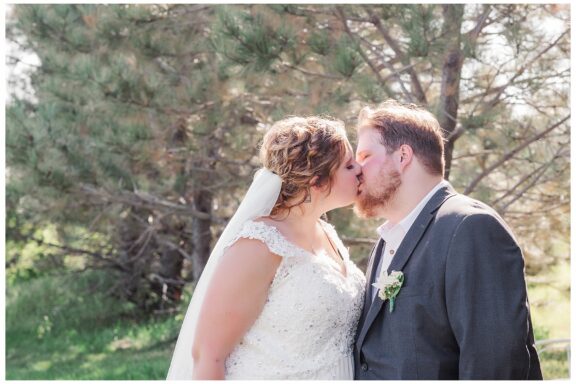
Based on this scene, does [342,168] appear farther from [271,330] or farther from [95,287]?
[95,287]

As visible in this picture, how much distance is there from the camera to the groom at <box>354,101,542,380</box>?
89.2 inches

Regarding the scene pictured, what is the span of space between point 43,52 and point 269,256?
5750 millimetres

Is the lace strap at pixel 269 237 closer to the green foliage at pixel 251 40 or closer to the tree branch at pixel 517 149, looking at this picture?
the green foliage at pixel 251 40

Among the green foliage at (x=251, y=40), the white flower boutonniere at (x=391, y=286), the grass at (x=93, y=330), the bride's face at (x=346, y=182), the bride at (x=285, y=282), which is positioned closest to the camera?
the white flower boutonniere at (x=391, y=286)

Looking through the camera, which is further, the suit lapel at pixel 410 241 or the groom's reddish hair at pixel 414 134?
the groom's reddish hair at pixel 414 134

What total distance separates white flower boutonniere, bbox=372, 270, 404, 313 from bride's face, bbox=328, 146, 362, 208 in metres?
0.41

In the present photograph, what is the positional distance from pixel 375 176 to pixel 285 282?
1.62ft

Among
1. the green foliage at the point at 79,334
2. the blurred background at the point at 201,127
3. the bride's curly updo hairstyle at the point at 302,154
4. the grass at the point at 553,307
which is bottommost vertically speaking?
the green foliage at the point at 79,334

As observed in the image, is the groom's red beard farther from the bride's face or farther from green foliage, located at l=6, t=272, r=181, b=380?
green foliage, located at l=6, t=272, r=181, b=380

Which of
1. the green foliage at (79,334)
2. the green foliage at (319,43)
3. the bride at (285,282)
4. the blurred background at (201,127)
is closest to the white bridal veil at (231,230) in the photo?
the bride at (285,282)

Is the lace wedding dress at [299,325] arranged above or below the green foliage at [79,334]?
above

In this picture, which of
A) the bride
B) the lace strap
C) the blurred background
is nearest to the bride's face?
the bride

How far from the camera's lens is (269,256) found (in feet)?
8.60

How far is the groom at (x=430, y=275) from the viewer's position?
89.2 inches
